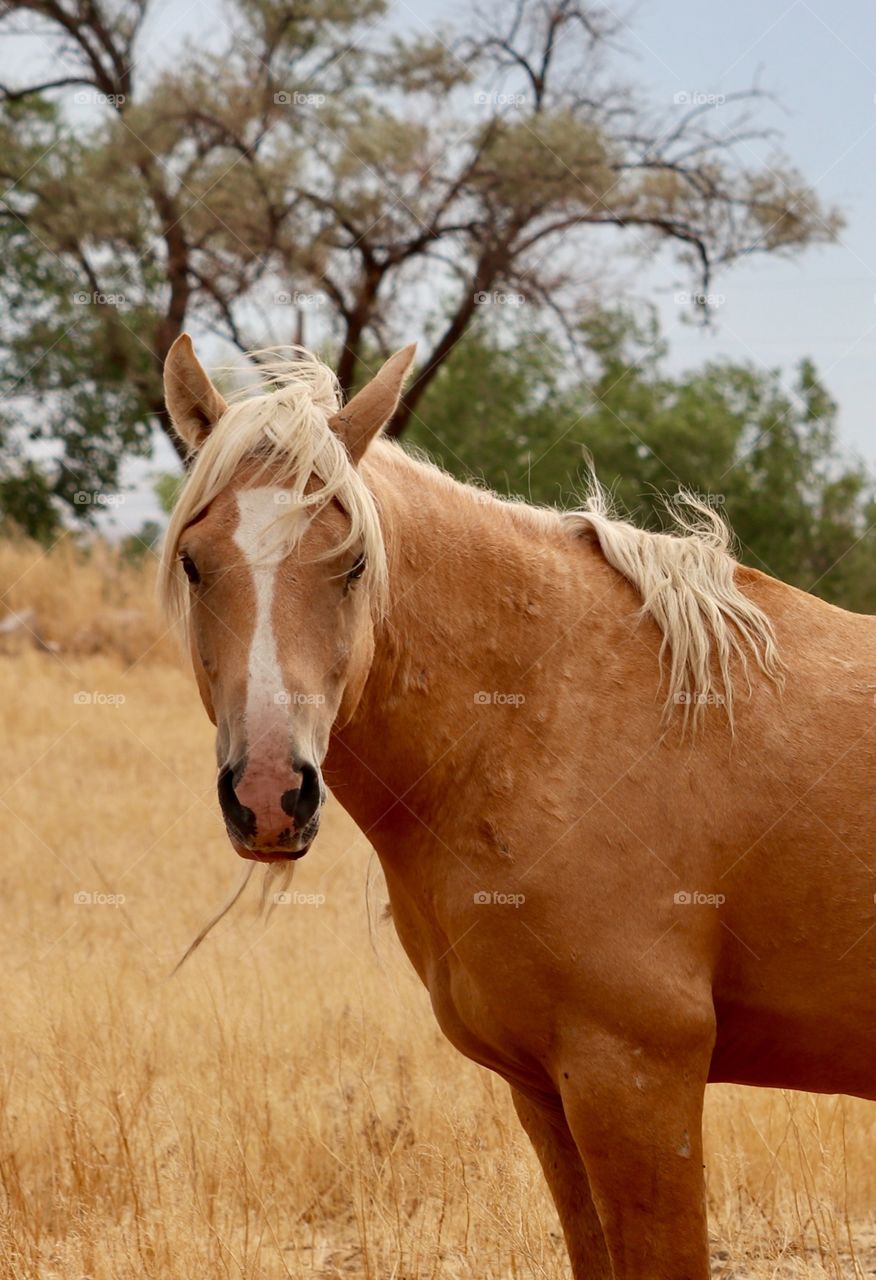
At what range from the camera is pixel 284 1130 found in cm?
446

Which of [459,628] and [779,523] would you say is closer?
[459,628]

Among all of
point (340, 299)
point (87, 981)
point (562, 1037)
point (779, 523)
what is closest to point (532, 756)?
point (562, 1037)

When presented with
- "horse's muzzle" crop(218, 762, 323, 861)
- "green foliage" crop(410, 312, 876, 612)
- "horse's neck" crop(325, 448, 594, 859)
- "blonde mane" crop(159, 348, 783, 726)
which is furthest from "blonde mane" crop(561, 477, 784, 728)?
"green foliage" crop(410, 312, 876, 612)

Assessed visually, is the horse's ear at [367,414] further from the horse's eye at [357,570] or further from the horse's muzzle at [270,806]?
the horse's muzzle at [270,806]

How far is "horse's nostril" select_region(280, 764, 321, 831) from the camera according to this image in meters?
2.42

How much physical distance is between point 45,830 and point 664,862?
714cm

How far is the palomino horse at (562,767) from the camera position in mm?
2590

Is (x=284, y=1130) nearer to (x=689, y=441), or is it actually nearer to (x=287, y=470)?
(x=287, y=470)

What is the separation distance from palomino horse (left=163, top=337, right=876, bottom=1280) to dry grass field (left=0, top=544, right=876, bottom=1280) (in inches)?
29.0

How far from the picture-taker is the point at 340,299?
50.1ft

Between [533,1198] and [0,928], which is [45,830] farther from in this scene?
[533,1198]

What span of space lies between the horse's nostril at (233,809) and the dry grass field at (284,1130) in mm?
1065

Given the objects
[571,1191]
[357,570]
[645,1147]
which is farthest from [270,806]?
[571,1191]

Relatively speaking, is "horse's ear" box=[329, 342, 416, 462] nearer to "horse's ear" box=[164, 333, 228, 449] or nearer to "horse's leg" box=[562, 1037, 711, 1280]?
"horse's ear" box=[164, 333, 228, 449]
